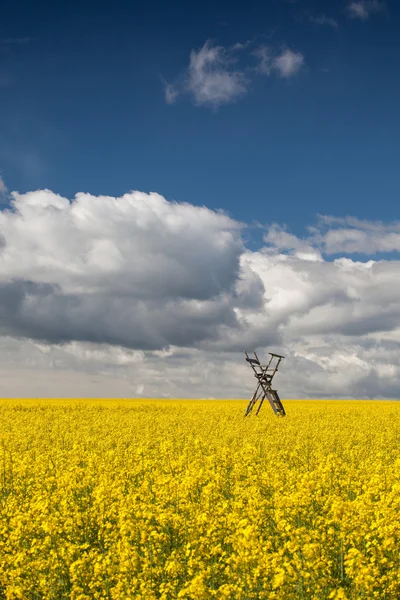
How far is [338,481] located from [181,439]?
31.9 feet

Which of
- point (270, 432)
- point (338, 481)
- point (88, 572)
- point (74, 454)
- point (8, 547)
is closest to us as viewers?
point (88, 572)

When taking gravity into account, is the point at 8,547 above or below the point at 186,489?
below

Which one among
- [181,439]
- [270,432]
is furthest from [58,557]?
[270,432]

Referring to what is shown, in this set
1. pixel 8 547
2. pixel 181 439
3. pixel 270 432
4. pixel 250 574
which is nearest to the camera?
pixel 250 574

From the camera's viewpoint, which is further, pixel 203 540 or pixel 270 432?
pixel 270 432

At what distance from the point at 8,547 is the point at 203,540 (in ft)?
9.16

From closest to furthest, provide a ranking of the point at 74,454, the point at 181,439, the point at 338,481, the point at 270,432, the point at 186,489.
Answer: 1. the point at 186,489
2. the point at 338,481
3. the point at 74,454
4. the point at 181,439
5. the point at 270,432

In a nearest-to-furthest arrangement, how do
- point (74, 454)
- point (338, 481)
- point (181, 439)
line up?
point (338, 481)
point (74, 454)
point (181, 439)

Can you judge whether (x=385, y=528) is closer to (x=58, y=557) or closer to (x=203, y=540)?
(x=203, y=540)

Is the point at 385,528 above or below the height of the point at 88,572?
above

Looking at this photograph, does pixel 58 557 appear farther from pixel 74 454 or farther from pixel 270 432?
pixel 270 432

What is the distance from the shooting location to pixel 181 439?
19.8 m

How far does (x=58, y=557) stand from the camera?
7.29 m

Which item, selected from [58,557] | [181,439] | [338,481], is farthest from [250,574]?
[181,439]
